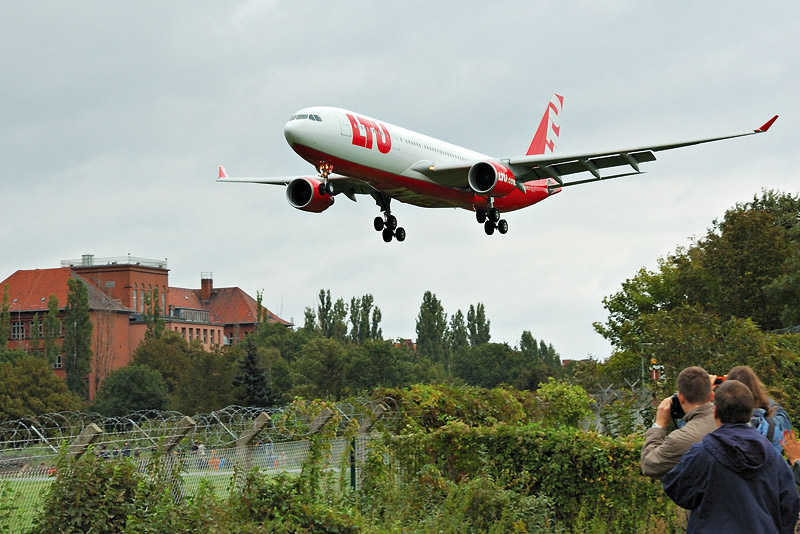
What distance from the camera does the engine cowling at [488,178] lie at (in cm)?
3103

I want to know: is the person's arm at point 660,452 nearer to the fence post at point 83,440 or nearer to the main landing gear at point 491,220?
the fence post at point 83,440

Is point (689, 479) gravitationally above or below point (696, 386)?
below

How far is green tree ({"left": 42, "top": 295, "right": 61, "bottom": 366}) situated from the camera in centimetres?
10162

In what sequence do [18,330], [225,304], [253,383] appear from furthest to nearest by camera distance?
[225,304]
[18,330]
[253,383]

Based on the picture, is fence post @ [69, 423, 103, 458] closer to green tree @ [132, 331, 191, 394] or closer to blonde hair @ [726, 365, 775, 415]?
blonde hair @ [726, 365, 775, 415]

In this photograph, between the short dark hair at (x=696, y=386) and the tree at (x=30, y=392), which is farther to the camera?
the tree at (x=30, y=392)

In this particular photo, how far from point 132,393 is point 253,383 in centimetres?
1214

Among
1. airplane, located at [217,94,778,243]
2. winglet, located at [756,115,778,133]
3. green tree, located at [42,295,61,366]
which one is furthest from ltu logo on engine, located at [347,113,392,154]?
green tree, located at [42,295,61,366]

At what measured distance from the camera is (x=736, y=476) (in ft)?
20.6

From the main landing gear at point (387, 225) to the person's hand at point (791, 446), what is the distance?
88.8ft

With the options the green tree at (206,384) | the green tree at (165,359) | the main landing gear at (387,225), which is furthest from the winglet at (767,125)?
the green tree at (165,359)

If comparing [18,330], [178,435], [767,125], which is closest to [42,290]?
[18,330]

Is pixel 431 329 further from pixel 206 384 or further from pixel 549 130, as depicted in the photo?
pixel 549 130

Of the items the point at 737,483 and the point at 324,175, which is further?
the point at 324,175
